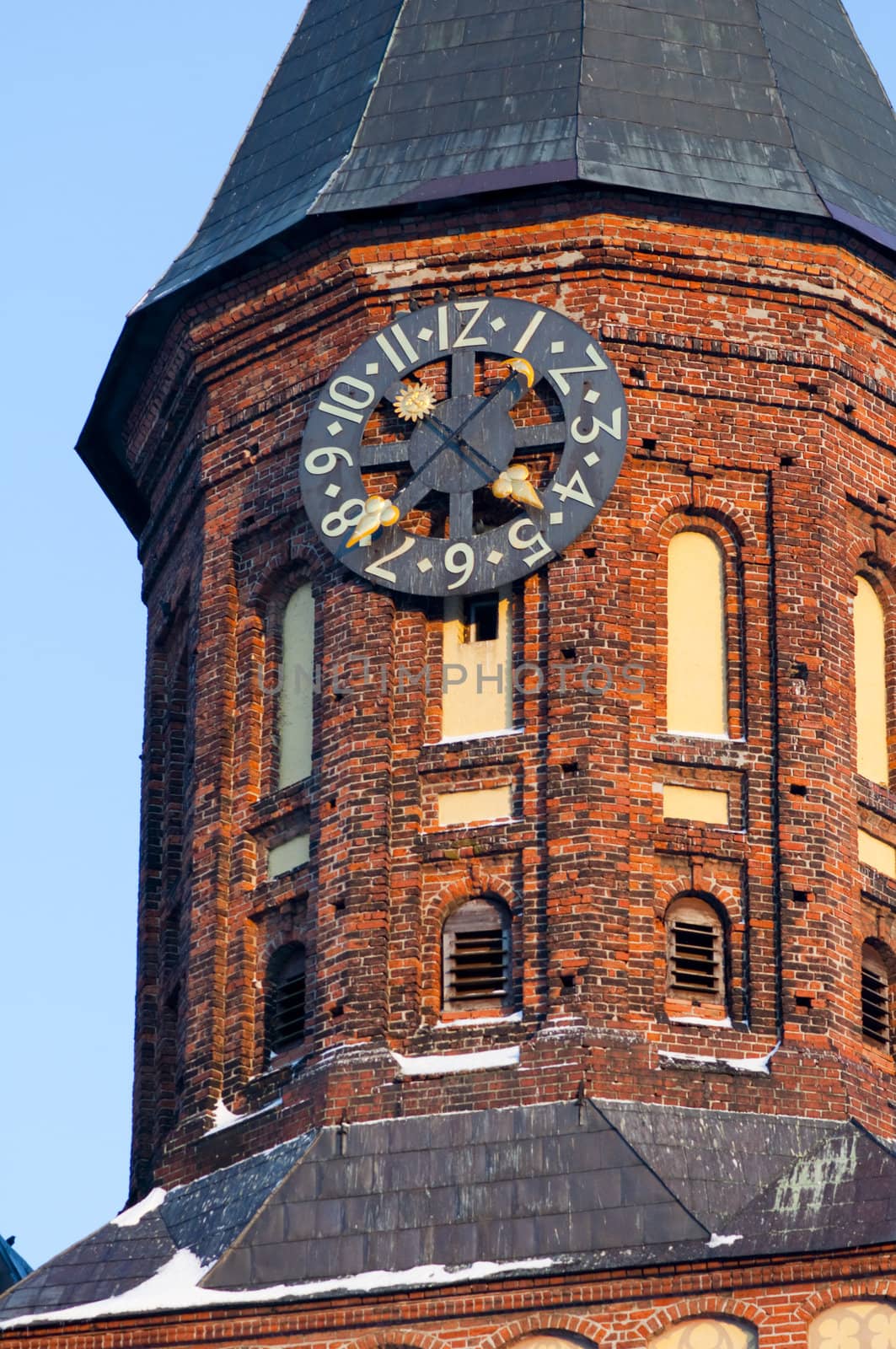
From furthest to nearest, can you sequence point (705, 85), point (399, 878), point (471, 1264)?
1. point (705, 85)
2. point (399, 878)
3. point (471, 1264)

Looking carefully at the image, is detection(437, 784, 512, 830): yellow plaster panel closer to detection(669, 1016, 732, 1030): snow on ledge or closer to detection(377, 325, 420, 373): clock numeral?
detection(669, 1016, 732, 1030): snow on ledge

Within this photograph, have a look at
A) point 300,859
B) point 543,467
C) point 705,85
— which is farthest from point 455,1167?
point 705,85

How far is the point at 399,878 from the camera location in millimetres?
37406

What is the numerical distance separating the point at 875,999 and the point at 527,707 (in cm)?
374

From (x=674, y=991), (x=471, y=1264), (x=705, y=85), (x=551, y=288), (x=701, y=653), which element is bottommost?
(x=471, y=1264)

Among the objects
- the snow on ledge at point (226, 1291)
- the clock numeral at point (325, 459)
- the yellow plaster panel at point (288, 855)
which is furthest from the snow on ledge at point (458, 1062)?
the clock numeral at point (325, 459)

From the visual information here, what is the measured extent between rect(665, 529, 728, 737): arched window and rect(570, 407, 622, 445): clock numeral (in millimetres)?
1079

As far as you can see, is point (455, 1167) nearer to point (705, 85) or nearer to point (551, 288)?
point (551, 288)

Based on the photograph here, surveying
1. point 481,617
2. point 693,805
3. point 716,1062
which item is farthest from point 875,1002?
point 481,617

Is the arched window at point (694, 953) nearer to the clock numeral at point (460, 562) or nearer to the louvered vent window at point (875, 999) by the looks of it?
the louvered vent window at point (875, 999)

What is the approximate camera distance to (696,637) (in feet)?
126

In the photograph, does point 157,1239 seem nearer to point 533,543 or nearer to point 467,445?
point 533,543

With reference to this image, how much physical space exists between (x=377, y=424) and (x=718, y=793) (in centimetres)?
442

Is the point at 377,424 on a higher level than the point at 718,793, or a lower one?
higher
